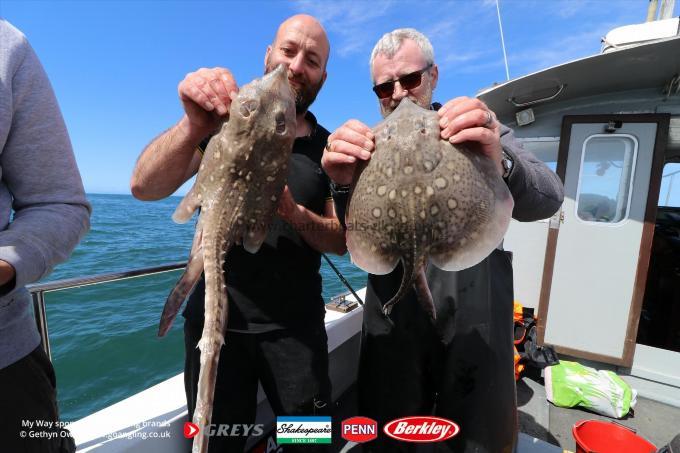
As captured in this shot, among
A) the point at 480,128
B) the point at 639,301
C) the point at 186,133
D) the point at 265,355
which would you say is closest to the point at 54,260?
the point at 186,133

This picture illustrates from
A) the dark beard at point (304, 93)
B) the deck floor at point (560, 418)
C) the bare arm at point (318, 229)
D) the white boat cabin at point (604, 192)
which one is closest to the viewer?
the bare arm at point (318, 229)

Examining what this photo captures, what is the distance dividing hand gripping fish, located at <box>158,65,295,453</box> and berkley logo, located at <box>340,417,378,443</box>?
1.41m

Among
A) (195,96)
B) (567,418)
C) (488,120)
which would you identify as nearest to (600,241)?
(567,418)

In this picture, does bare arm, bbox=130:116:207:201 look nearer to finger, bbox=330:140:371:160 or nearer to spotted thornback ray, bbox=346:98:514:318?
finger, bbox=330:140:371:160

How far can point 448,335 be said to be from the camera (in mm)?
2160

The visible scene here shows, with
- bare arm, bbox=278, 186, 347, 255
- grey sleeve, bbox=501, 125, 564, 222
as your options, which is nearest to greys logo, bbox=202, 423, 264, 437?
bare arm, bbox=278, 186, 347, 255

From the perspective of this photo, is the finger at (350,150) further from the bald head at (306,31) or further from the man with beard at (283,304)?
the bald head at (306,31)

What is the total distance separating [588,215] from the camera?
532 cm

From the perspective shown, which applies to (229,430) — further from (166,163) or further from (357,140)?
(357,140)

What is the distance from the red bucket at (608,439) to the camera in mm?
3037

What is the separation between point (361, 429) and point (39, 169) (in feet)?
7.73

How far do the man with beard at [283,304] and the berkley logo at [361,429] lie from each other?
0.28 meters

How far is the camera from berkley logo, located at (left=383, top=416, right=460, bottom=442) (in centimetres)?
212

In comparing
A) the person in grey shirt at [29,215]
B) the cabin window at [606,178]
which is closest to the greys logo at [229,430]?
the person in grey shirt at [29,215]
